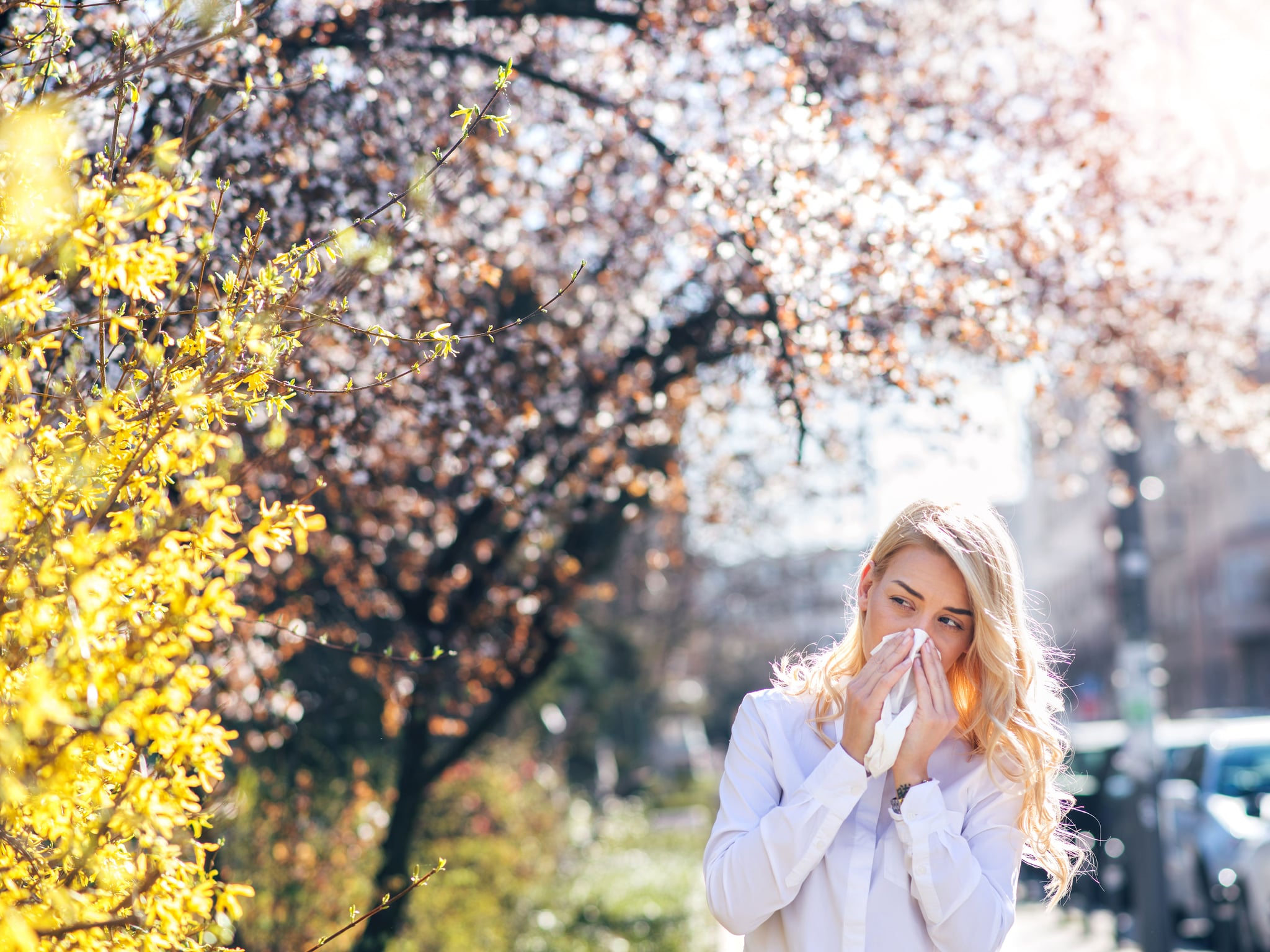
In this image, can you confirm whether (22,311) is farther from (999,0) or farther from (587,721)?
(587,721)

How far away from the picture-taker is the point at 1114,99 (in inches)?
325

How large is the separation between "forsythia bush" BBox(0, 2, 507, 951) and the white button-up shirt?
1049 millimetres

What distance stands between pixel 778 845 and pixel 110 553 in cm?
139

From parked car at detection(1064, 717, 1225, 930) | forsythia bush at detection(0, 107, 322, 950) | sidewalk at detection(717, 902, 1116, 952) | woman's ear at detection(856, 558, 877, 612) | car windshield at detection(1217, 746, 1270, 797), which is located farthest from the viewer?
sidewalk at detection(717, 902, 1116, 952)

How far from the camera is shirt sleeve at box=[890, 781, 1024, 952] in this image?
2.48 metres

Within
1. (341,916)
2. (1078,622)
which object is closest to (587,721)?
(341,916)

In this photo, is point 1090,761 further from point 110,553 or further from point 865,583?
point 110,553

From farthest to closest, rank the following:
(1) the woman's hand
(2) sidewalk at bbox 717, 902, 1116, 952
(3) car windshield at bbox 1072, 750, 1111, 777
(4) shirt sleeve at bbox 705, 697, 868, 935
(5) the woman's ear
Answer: (3) car windshield at bbox 1072, 750, 1111, 777 → (2) sidewalk at bbox 717, 902, 1116, 952 → (5) the woman's ear → (1) the woman's hand → (4) shirt sleeve at bbox 705, 697, 868, 935

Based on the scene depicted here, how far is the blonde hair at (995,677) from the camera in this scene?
2740 mm

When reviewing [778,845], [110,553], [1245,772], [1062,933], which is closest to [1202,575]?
[1062,933]

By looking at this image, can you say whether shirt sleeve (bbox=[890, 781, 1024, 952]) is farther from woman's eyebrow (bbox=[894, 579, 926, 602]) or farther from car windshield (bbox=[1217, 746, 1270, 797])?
car windshield (bbox=[1217, 746, 1270, 797])

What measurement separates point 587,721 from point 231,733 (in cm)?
2016

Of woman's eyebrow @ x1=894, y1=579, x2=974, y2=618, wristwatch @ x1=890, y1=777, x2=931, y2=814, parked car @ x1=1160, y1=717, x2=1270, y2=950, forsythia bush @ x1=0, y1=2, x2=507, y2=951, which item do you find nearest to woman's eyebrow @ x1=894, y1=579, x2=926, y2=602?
woman's eyebrow @ x1=894, y1=579, x2=974, y2=618

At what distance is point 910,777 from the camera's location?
261cm
